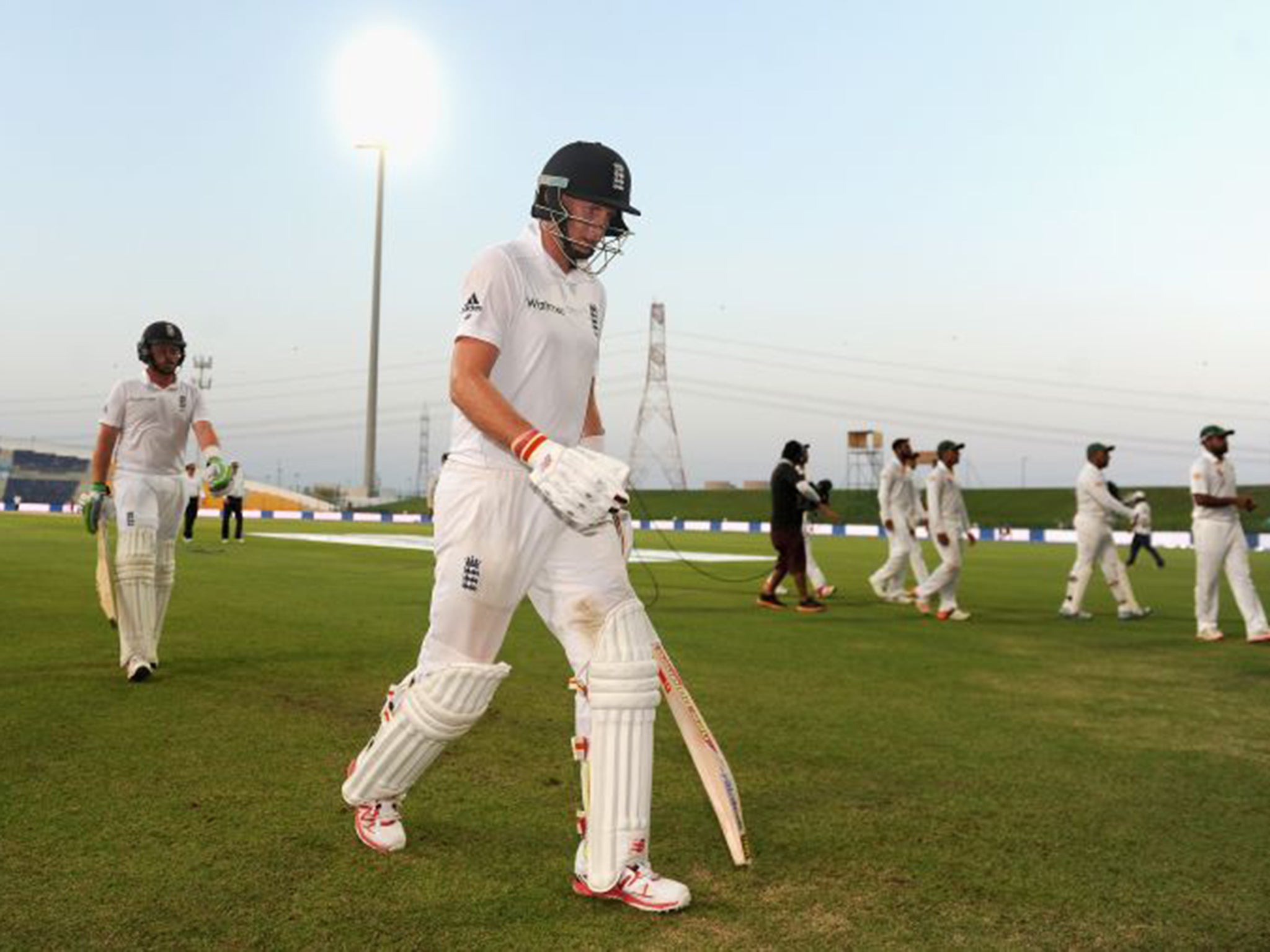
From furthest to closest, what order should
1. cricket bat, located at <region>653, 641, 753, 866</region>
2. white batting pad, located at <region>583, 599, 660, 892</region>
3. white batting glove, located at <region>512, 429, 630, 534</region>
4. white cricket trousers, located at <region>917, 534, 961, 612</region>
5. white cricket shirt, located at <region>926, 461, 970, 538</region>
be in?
white cricket shirt, located at <region>926, 461, 970, 538</region> < white cricket trousers, located at <region>917, 534, 961, 612</region> < cricket bat, located at <region>653, 641, 753, 866</region> < white batting pad, located at <region>583, 599, 660, 892</region> < white batting glove, located at <region>512, 429, 630, 534</region>

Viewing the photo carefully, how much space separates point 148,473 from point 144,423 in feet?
1.04

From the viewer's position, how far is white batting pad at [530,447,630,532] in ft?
9.04

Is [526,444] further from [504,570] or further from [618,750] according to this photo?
[618,750]

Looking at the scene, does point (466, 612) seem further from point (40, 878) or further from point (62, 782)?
point (62, 782)

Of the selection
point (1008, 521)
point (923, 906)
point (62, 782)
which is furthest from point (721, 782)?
point (1008, 521)

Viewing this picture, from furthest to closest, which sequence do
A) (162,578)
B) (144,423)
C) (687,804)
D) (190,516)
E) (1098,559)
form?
1. (190,516)
2. (1098,559)
3. (162,578)
4. (144,423)
5. (687,804)

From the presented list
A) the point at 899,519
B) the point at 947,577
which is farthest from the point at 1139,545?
the point at 947,577

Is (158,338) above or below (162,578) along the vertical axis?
above

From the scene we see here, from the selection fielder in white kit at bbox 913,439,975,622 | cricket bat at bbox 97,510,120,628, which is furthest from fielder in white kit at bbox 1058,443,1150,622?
cricket bat at bbox 97,510,120,628

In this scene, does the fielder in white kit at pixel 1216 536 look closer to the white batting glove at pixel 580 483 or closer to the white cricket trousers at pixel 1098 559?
the white cricket trousers at pixel 1098 559

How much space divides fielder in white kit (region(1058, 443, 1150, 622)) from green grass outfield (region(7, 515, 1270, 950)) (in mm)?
3033

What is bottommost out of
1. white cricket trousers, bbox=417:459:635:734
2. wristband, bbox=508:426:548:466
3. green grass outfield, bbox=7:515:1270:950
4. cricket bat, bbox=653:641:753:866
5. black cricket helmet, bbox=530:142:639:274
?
green grass outfield, bbox=7:515:1270:950

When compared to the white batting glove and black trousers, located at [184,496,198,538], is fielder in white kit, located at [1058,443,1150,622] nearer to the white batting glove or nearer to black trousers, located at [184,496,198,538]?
the white batting glove

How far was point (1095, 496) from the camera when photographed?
39.3ft
